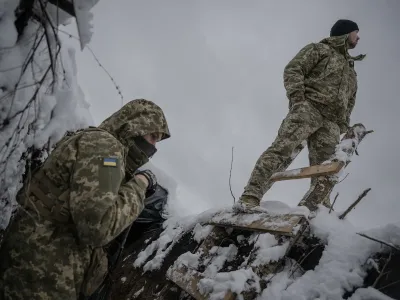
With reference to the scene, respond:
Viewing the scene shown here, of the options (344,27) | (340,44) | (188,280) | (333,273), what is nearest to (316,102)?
(340,44)

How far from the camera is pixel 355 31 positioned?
3658 mm

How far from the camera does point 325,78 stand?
336cm

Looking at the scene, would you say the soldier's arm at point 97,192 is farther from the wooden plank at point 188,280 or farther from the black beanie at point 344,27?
the black beanie at point 344,27

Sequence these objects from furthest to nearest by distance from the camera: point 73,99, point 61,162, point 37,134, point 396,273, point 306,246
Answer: point 73,99, point 37,134, point 306,246, point 61,162, point 396,273

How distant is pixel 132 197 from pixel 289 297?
1.07 meters

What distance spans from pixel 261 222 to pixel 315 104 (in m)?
1.77

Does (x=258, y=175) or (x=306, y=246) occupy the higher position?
(x=258, y=175)

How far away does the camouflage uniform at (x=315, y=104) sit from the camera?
119 inches

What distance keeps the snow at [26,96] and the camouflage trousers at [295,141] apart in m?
1.85

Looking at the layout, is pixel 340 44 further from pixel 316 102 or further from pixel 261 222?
pixel 261 222

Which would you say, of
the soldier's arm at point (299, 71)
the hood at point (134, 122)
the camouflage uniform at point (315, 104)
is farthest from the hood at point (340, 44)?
the hood at point (134, 122)

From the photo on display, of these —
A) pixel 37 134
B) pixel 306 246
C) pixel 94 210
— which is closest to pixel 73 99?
pixel 37 134

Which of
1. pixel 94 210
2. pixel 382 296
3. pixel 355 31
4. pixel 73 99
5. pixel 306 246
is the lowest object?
pixel 382 296

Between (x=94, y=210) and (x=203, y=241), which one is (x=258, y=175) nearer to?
(x=203, y=241)
